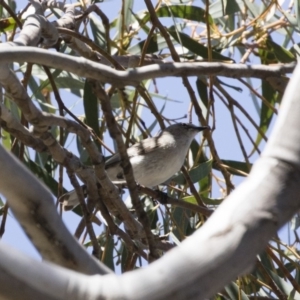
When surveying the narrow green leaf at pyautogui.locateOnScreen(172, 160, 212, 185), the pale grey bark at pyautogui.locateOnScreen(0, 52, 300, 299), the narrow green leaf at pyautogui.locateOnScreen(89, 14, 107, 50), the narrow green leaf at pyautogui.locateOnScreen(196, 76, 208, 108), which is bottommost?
the pale grey bark at pyautogui.locateOnScreen(0, 52, 300, 299)

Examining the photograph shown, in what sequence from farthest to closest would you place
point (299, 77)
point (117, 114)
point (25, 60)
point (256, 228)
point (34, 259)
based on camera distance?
1. point (117, 114)
2. point (25, 60)
3. point (299, 77)
4. point (256, 228)
5. point (34, 259)

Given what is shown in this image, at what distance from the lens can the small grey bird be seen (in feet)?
14.6

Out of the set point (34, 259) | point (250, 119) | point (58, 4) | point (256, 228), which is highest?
point (58, 4)

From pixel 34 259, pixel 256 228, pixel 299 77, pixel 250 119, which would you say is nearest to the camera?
pixel 34 259

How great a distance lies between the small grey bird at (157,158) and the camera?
14.6ft

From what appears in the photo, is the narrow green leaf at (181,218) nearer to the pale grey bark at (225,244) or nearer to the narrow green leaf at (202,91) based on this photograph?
the narrow green leaf at (202,91)

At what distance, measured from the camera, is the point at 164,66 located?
181 cm

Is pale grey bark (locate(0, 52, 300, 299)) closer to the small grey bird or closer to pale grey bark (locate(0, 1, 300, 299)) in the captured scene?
pale grey bark (locate(0, 1, 300, 299))

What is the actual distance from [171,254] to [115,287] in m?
0.11

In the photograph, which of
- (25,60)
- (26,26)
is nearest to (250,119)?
(26,26)

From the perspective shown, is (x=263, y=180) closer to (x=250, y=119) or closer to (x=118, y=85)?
(x=118, y=85)

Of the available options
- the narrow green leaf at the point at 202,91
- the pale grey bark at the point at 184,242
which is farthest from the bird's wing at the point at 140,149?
the pale grey bark at the point at 184,242

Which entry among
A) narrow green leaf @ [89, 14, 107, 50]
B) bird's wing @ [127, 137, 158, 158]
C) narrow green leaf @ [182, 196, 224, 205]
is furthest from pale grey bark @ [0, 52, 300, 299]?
bird's wing @ [127, 137, 158, 158]

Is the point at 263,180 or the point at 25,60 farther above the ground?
the point at 25,60
